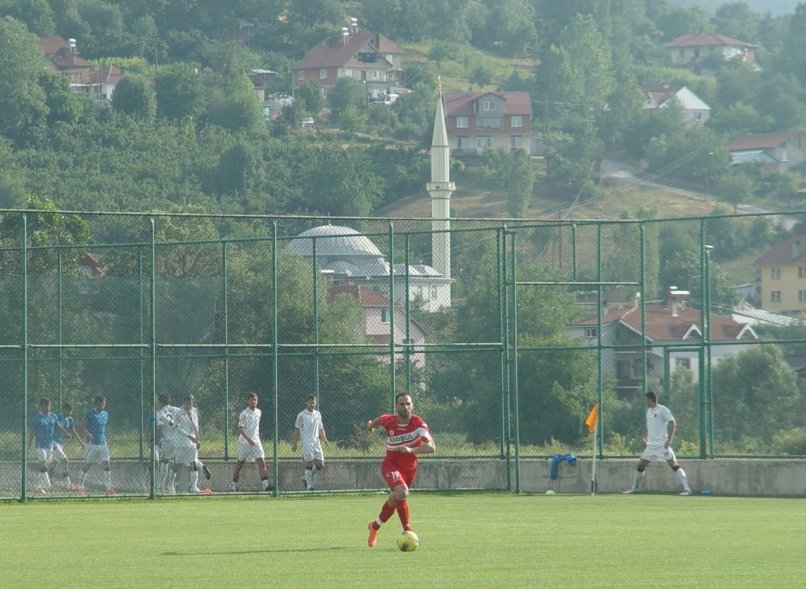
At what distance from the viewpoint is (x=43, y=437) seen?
26375 mm

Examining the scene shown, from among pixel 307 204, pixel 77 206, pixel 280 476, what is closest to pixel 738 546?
pixel 280 476

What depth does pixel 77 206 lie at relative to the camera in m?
132

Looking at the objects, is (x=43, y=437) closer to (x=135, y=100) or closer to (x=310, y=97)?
(x=135, y=100)

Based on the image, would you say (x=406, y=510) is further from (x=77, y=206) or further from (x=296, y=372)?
(x=77, y=206)

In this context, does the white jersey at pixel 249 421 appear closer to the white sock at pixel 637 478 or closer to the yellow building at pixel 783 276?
the white sock at pixel 637 478

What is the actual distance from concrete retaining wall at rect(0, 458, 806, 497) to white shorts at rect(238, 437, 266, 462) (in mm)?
648

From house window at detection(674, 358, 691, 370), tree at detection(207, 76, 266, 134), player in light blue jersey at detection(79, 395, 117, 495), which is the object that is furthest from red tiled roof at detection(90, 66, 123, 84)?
player in light blue jersey at detection(79, 395, 117, 495)

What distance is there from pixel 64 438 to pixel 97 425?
64 cm

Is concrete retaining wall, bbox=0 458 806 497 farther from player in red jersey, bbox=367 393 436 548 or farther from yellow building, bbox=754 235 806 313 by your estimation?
yellow building, bbox=754 235 806 313

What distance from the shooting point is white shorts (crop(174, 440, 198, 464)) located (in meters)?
26.2

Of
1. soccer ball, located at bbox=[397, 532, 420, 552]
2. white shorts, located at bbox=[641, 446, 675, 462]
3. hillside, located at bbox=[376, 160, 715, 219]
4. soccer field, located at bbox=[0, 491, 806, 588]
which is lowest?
soccer field, located at bbox=[0, 491, 806, 588]

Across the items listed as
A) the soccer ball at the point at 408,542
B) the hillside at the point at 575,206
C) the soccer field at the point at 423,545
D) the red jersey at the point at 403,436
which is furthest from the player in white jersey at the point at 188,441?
the hillside at the point at 575,206

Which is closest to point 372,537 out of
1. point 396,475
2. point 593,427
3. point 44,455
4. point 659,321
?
point 396,475

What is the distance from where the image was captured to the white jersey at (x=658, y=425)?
2530 centimetres
